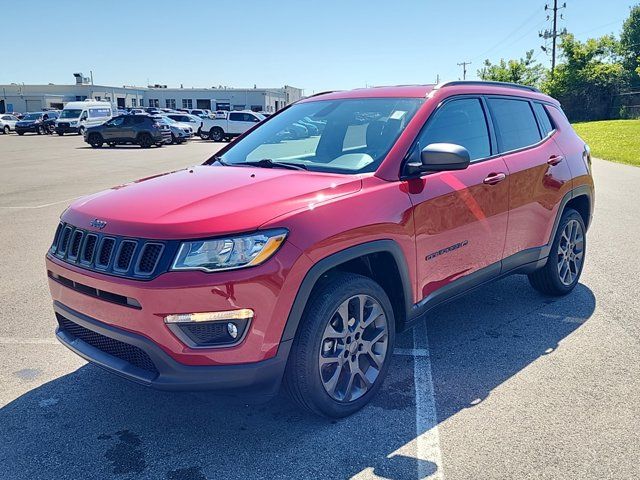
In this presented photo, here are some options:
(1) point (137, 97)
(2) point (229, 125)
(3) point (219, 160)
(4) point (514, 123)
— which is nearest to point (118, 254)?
(3) point (219, 160)

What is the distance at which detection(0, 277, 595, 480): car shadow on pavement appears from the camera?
2.84 metres

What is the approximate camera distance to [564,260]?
5.25m

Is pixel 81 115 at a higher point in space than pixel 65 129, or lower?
higher

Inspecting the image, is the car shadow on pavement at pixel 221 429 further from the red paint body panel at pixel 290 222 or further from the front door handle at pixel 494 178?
the front door handle at pixel 494 178

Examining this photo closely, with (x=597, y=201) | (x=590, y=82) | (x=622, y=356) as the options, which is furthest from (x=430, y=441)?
(x=590, y=82)

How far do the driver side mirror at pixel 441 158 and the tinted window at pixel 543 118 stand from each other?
194 centimetres

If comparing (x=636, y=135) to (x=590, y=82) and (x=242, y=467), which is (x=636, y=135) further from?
(x=242, y=467)

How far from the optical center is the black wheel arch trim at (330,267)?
2.88m

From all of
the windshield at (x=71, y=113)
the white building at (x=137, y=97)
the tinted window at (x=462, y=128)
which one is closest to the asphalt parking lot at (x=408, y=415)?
the tinted window at (x=462, y=128)

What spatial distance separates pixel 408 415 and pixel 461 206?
1.38 m

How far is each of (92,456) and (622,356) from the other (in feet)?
11.2

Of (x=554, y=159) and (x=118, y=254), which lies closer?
(x=118, y=254)

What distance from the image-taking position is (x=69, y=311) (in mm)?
3207

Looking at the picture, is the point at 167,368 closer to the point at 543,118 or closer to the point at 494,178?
the point at 494,178
